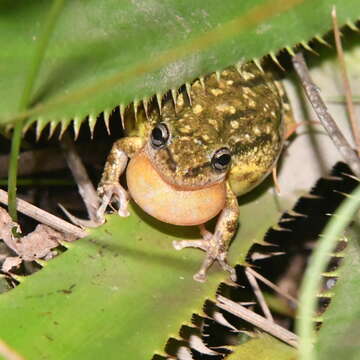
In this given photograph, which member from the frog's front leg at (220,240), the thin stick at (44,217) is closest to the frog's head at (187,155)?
the frog's front leg at (220,240)

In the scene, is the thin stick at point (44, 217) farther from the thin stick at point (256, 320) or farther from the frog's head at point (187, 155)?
the thin stick at point (256, 320)

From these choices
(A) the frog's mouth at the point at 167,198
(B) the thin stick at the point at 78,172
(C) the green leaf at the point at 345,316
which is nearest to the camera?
(C) the green leaf at the point at 345,316

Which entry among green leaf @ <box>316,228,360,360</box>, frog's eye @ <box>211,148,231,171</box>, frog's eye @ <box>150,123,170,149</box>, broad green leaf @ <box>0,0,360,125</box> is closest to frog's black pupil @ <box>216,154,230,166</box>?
frog's eye @ <box>211,148,231,171</box>

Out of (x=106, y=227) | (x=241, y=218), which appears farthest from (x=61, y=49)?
(x=241, y=218)

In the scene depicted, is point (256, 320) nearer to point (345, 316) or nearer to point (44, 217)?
point (345, 316)

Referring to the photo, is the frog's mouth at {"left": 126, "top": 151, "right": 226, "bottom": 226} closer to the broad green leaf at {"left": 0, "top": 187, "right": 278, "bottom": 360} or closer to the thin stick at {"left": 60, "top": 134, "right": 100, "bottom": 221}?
the broad green leaf at {"left": 0, "top": 187, "right": 278, "bottom": 360}

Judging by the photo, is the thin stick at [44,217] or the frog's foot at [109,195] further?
the frog's foot at [109,195]

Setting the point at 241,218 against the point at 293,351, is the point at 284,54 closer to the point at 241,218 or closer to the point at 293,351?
the point at 241,218

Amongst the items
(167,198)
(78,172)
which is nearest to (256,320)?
(167,198)
